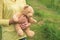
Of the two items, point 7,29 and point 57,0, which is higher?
point 7,29

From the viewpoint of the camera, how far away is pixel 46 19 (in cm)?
369

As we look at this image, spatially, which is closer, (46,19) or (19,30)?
(19,30)

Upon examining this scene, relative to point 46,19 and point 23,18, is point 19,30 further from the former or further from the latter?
point 46,19

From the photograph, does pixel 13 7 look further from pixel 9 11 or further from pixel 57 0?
pixel 57 0

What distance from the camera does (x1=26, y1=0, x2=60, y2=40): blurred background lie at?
3223 mm

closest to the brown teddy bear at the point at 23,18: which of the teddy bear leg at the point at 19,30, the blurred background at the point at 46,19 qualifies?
the teddy bear leg at the point at 19,30

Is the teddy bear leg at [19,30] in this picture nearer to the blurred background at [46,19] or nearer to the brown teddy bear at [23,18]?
the brown teddy bear at [23,18]

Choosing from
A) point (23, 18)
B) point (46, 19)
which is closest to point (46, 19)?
point (46, 19)

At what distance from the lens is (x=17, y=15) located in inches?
63.9

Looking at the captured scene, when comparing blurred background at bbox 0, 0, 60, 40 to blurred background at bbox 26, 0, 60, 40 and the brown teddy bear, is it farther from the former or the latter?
the brown teddy bear

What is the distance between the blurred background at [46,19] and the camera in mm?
3223

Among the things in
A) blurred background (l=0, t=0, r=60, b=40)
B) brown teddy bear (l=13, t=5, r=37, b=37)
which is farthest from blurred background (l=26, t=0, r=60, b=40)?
brown teddy bear (l=13, t=5, r=37, b=37)

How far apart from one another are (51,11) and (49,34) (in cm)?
91

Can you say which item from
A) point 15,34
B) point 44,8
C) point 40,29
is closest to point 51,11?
point 44,8
